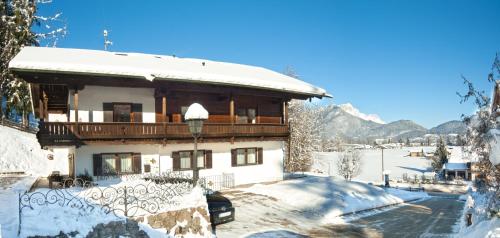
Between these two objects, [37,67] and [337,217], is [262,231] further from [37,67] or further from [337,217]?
[37,67]

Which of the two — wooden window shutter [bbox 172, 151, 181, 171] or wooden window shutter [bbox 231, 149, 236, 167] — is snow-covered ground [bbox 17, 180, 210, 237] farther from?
wooden window shutter [bbox 231, 149, 236, 167]

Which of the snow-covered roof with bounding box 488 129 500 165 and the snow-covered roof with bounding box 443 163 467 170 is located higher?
the snow-covered roof with bounding box 488 129 500 165

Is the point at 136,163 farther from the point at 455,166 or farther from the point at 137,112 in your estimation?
the point at 455,166

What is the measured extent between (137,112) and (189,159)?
415 cm

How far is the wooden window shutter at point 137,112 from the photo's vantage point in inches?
794

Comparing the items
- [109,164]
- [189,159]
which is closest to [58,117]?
[109,164]

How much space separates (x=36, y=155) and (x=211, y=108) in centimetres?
1321

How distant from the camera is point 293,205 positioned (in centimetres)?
1834

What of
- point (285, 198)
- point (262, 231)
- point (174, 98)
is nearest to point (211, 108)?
point (174, 98)

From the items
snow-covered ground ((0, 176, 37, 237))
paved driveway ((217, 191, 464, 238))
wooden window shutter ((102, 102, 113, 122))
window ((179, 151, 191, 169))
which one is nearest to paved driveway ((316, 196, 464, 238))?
paved driveway ((217, 191, 464, 238))

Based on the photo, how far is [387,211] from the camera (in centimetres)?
2030

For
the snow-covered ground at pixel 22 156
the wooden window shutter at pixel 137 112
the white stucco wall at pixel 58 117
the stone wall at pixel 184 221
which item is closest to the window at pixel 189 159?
the wooden window shutter at pixel 137 112

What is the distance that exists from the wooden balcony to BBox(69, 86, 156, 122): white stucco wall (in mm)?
1425

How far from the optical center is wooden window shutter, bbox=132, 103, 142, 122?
20.2 meters
